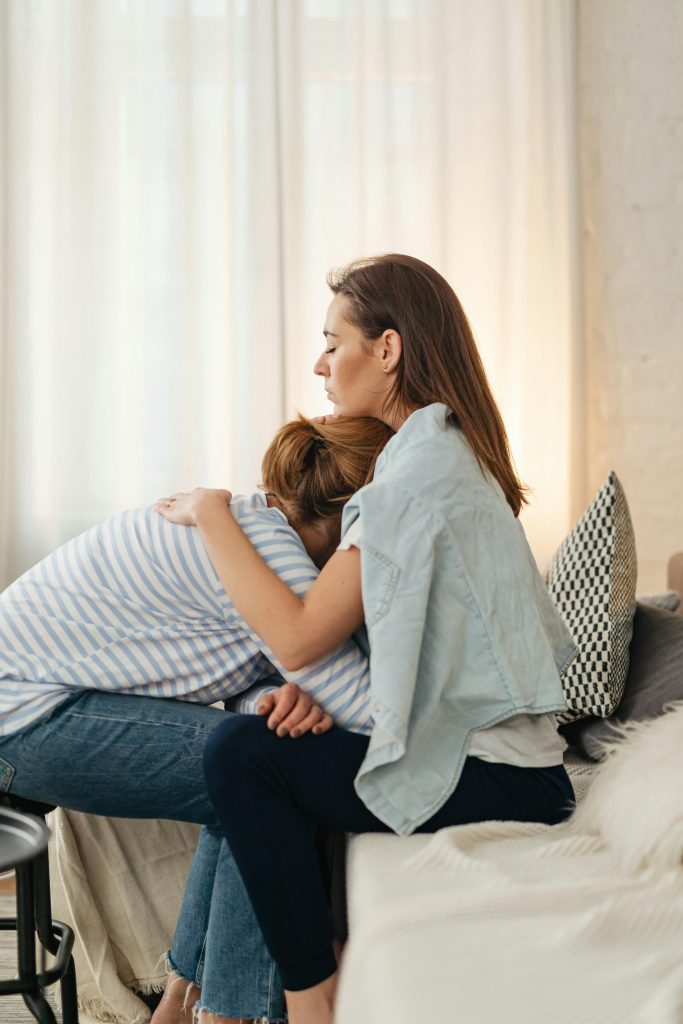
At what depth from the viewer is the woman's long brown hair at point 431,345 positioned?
5.08 feet

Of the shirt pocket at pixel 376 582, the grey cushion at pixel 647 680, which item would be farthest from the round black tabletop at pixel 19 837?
the grey cushion at pixel 647 680

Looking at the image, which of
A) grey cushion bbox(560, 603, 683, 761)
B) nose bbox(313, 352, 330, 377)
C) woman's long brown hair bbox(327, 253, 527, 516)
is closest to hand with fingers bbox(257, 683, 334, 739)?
woman's long brown hair bbox(327, 253, 527, 516)

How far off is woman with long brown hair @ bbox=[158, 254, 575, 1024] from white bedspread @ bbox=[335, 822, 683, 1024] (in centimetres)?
6

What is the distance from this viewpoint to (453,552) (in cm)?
134

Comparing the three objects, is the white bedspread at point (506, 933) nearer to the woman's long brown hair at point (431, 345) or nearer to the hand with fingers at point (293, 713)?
the hand with fingers at point (293, 713)

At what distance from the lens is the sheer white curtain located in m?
3.26

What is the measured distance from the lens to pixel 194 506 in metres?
1.48

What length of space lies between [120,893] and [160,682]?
57 cm

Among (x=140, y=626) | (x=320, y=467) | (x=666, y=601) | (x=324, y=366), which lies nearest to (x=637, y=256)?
(x=666, y=601)

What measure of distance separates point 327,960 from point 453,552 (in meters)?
0.50

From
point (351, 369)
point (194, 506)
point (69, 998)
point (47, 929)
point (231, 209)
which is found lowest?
point (69, 998)

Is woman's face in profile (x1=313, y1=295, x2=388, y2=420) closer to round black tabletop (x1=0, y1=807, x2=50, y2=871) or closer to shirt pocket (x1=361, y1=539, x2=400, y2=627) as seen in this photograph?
shirt pocket (x1=361, y1=539, x2=400, y2=627)

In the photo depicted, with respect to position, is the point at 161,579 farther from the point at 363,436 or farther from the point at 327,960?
the point at 327,960

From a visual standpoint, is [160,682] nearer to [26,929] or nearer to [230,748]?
[230,748]
